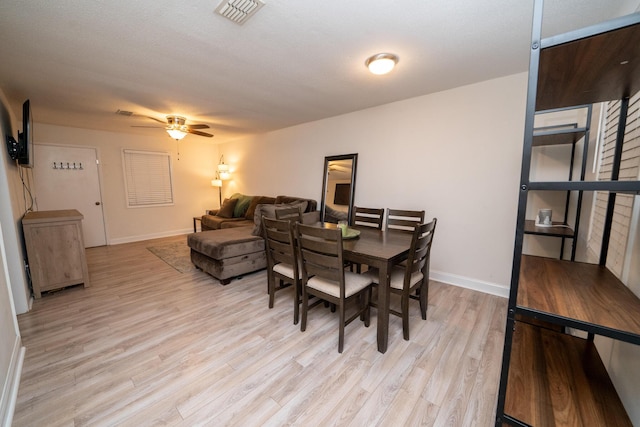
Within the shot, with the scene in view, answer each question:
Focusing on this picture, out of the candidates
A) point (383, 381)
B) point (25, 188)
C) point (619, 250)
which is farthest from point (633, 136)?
point (25, 188)

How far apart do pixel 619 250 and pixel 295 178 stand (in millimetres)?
4256

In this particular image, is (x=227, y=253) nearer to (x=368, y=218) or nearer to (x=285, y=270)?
(x=285, y=270)

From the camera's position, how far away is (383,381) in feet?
5.27

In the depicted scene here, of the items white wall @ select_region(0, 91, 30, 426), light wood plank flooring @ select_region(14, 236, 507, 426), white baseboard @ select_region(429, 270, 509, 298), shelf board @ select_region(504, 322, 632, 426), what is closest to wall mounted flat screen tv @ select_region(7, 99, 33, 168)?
white wall @ select_region(0, 91, 30, 426)

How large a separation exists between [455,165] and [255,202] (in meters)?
3.89

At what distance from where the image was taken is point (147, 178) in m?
5.56

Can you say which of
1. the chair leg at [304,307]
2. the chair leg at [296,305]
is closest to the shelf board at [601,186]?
the chair leg at [304,307]

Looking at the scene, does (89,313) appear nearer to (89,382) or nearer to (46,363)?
(46,363)

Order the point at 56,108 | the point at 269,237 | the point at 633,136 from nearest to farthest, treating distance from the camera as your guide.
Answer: the point at 633,136 → the point at 269,237 → the point at 56,108

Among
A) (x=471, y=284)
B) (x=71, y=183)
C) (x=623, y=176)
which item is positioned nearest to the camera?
(x=623, y=176)

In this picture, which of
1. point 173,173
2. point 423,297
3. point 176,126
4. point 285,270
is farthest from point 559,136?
point 173,173

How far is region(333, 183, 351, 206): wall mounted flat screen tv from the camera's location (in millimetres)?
3959

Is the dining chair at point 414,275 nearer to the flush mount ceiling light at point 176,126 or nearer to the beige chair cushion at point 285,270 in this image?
the beige chair cushion at point 285,270

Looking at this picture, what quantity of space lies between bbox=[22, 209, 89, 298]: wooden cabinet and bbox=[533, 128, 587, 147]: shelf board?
474 cm
